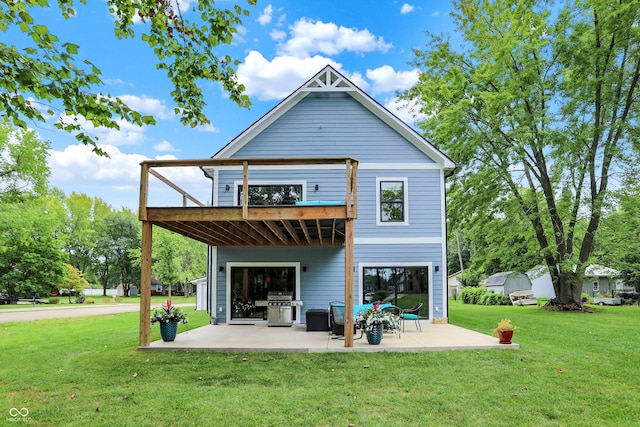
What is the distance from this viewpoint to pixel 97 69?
16.6 ft

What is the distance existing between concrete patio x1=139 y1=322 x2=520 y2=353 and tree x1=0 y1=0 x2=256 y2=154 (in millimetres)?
4267

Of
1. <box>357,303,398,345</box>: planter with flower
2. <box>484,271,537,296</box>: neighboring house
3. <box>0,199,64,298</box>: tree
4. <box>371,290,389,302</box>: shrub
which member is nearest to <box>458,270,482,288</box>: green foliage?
<box>484,271,537,296</box>: neighboring house

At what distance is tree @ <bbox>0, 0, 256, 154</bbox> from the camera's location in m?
4.75

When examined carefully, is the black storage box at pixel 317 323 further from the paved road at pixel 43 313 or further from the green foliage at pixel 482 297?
the green foliage at pixel 482 297

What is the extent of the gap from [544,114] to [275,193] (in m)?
11.6

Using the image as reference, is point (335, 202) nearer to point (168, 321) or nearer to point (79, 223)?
point (168, 321)

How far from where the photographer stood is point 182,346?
27.8 ft

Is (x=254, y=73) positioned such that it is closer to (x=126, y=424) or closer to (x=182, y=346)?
(x=182, y=346)

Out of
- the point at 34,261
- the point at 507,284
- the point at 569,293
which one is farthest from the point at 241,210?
the point at 34,261

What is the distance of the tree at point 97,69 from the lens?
475 centimetres

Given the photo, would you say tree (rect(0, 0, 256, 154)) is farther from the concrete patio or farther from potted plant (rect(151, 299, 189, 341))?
the concrete patio

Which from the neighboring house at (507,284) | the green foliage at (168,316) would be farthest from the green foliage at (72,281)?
the neighboring house at (507,284)

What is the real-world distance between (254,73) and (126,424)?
1484 centimetres

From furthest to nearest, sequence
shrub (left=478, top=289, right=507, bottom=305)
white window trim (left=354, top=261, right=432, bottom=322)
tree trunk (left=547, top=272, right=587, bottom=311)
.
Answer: shrub (left=478, top=289, right=507, bottom=305) → tree trunk (left=547, top=272, right=587, bottom=311) → white window trim (left=354, top=261, right=432, bottom=322)
